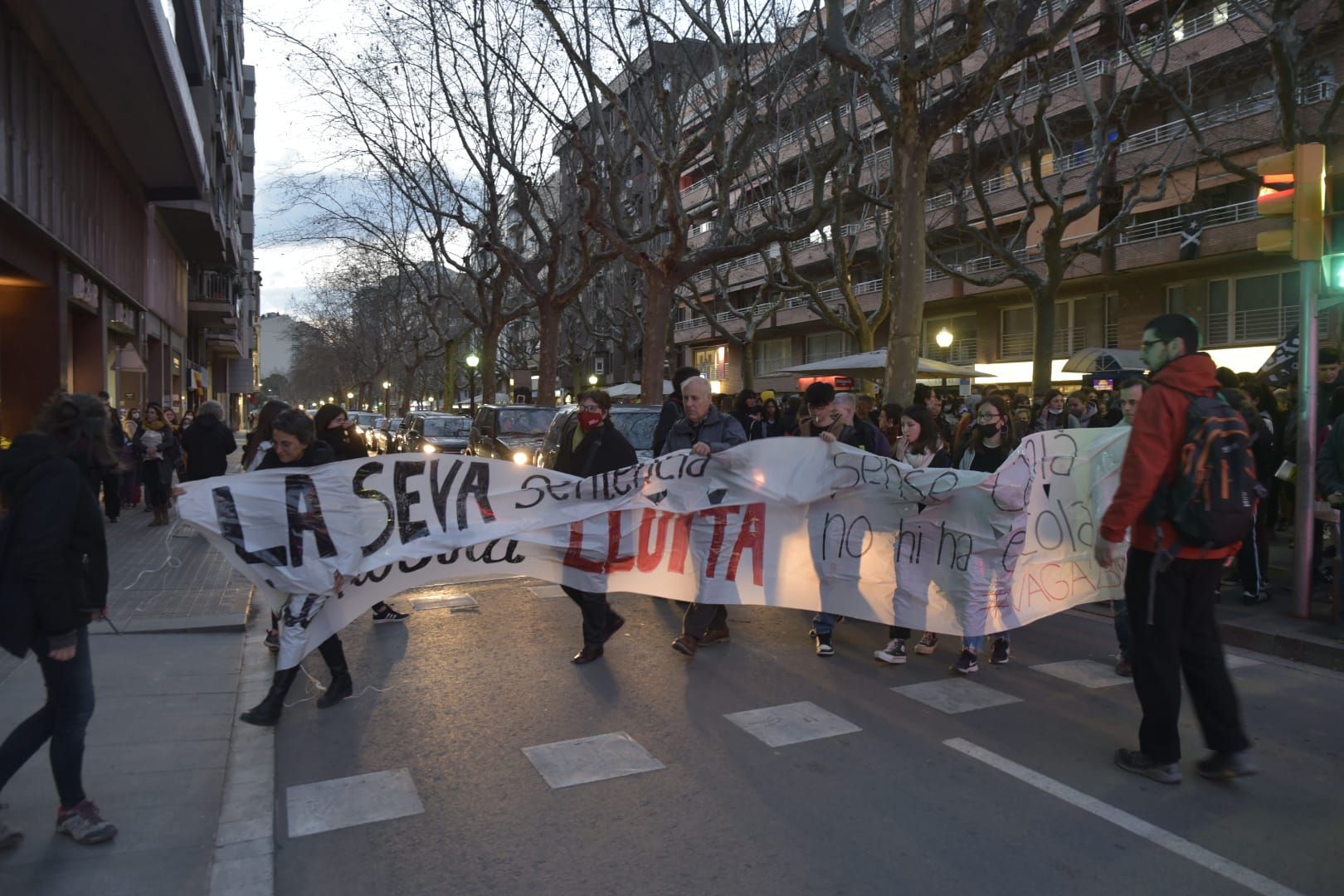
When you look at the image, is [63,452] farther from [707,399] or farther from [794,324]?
[794,324]

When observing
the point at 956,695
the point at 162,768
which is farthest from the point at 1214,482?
the point at 162,768

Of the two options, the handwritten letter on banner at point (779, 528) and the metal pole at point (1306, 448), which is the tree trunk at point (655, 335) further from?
the handwritten letter on banner at point (779, 528)

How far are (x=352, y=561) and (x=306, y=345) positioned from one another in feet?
328

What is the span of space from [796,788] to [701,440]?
9.94 feet

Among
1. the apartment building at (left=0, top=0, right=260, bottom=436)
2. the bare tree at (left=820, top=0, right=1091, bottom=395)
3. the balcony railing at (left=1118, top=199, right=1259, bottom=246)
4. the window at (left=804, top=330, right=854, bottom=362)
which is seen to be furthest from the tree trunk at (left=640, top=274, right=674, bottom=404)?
the window at (left=804, top=330, right=854, bottom=362)

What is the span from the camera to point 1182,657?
4574 mm

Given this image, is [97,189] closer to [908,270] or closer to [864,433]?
[908,270]

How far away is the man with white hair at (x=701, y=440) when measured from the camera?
689 cm

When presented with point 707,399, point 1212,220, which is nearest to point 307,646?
point 707,399

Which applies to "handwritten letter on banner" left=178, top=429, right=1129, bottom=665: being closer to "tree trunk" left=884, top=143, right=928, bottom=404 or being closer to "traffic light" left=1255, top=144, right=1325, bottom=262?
"traffic light" left=1255, top=144, right=1325, bottom=262

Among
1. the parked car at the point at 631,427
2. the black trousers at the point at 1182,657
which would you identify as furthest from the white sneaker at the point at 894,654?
the parked car at the point at 631,427

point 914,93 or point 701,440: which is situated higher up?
point 914,93

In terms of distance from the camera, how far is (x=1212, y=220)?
28500mm

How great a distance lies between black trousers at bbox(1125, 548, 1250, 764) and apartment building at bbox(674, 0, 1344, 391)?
16349mm
